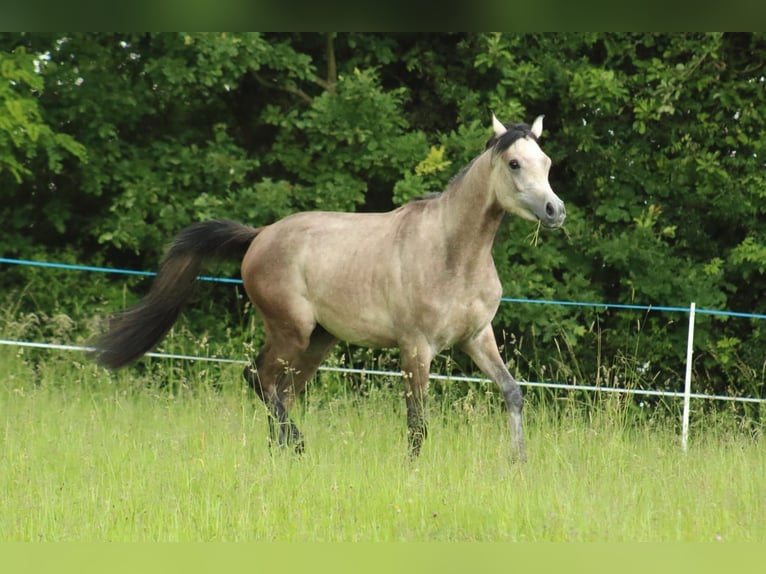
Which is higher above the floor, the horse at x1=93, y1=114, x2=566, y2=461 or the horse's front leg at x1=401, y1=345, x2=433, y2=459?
the horse at x1=93, y1=114, x2=566, y2=461

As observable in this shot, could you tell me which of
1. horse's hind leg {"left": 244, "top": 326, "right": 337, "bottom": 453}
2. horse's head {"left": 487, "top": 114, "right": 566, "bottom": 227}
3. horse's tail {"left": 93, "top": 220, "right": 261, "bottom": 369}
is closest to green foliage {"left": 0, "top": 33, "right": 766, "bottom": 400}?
horse's tail {"left": 93, "top": 220, "right": 261, "bottom": 369}

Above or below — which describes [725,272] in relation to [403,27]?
below

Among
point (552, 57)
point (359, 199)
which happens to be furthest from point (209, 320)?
point (552, 57)

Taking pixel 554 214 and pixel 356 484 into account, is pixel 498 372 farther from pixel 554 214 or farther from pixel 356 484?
pixel 356 484

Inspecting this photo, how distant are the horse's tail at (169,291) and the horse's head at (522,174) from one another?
2.26 m

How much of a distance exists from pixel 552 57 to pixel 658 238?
2.32 m

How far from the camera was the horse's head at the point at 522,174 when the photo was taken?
5.49m

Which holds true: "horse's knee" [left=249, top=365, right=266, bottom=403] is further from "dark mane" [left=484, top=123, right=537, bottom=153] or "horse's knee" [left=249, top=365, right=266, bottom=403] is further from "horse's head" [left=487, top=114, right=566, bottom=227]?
"dark mane" [left=484, top=123, right=537, bottom=153]

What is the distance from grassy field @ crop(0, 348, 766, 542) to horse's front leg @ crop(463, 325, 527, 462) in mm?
229

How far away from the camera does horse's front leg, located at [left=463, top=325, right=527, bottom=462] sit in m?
5.91

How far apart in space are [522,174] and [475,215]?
49cm

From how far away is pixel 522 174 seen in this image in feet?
18.4

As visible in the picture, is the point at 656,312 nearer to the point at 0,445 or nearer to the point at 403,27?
the point at 0,445

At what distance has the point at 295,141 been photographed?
11.3 meters
